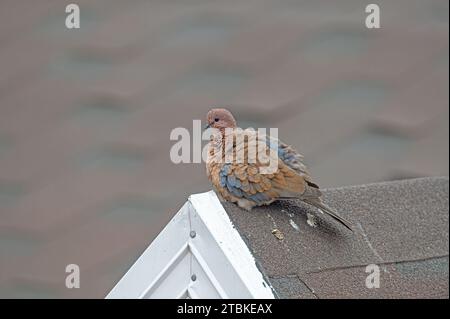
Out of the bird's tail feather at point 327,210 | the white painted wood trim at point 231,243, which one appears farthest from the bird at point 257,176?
the white painted wood trim at point 231,243

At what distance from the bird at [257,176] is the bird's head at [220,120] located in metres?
0.08

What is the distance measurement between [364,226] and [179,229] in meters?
0.39

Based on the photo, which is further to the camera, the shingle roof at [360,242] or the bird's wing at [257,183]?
the bird's wing at [257,183]

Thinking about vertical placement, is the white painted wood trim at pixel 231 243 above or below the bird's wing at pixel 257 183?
below

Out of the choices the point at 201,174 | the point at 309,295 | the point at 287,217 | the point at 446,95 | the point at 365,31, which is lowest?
the point at 309,295

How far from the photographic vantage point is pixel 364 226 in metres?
1.93

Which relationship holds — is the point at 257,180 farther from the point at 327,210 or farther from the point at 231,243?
the point at 231,243

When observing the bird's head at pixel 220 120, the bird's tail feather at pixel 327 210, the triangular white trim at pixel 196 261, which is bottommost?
the triangular white trim at pixel 196 261

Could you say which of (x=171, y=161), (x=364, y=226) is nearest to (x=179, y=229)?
(x=364, y=226)

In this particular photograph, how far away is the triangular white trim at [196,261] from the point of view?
1.59 m

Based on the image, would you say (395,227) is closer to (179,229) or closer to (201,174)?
(179,229)

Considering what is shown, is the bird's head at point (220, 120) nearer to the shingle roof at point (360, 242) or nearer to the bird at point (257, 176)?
the bird at point (257, 176)

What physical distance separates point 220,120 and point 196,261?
1.66 ft

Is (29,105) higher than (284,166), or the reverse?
(29,105)
